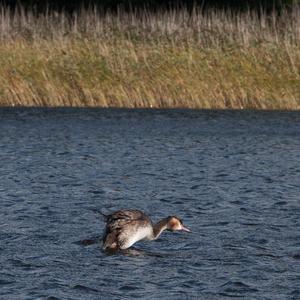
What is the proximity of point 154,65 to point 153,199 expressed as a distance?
10461 mm

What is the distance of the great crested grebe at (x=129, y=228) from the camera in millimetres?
11133

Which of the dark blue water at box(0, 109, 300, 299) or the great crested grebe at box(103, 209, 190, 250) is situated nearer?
the dark blue water at box(0, 109, 300, 299)

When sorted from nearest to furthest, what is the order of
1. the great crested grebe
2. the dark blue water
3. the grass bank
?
the dark blue water, the great crested grebe, the grass bank

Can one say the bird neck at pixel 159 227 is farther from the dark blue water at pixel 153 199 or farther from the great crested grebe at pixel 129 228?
the dark blue water at pixel 153 199

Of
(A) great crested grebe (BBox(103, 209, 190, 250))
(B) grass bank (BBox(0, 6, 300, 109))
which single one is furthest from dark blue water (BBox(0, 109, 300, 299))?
(B) grass bank (BBox(0, 6, 300, 109))

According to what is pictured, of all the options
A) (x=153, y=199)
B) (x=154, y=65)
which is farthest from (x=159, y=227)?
(x=154, y=65)

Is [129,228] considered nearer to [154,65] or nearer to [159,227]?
[159,227]

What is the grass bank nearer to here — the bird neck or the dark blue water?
the dark blue water

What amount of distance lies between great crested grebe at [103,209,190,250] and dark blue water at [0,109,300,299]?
0.15 metres

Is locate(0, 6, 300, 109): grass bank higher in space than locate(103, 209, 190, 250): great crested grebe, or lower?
lower

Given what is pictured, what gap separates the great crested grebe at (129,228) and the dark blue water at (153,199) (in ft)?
0.49

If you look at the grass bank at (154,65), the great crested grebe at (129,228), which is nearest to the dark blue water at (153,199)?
the great crested grebe at (129,228)

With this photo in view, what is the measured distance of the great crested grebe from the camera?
11.1m

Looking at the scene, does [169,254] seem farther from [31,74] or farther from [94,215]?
[31,74]
